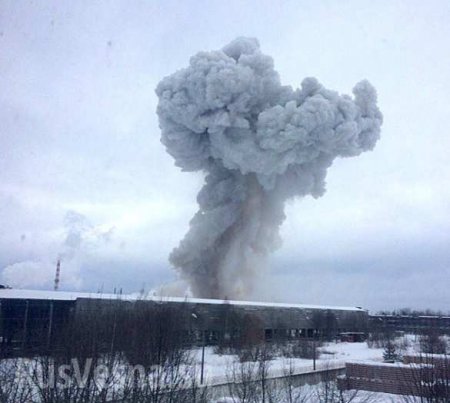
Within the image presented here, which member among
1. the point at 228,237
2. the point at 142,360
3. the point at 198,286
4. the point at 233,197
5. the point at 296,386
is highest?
the point at 233,197

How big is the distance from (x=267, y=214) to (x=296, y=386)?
2444 centimetres

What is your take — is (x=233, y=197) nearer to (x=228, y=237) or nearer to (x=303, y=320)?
(x=228, y=237)

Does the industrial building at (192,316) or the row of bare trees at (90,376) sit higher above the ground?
the industrial building at (192,316)

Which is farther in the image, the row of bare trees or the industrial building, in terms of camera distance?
the industrial building

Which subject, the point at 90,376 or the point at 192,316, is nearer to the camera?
the point at 90,376

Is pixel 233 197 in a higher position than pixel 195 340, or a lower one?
higher

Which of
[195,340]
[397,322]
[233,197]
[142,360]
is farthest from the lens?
[397,322]

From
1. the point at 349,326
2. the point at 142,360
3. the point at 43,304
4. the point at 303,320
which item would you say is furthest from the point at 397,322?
the point at 142,360

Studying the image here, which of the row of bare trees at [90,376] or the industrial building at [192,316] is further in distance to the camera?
the industrial building at [192,316]

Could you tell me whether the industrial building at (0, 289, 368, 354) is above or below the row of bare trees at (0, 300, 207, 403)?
above

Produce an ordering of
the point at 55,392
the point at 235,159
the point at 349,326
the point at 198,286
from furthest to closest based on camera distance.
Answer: the point at 349,326, the point at 198,286, the point at 235,159, the point at 55,392

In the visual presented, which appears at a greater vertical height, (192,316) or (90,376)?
(192,316)

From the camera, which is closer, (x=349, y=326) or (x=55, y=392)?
(x=55, y=392)

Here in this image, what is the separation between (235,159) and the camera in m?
40.6
